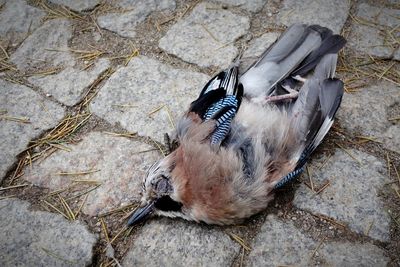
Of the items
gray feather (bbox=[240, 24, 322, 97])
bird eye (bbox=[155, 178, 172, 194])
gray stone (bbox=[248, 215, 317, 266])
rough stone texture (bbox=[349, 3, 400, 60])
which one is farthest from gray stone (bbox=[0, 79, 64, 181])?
rough stone texture (bbox=[349, 3, 400, 60])

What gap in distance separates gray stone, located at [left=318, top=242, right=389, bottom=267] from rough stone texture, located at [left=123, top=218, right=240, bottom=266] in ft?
1.67

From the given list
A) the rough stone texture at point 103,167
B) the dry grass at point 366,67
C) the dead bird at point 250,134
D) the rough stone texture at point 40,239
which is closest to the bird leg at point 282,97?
the dead bird at point 250,134

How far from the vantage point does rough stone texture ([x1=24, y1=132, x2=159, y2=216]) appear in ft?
8.80

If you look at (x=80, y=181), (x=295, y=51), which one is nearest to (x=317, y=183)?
(x=295, y=51)

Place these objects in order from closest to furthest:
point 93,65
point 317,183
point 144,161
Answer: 1. point 317,183
2. point 144,161
3. point 93,65

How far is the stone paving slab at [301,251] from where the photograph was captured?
Result: 2311 millimetres

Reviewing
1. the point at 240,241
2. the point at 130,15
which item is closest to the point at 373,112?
the point at 240,241

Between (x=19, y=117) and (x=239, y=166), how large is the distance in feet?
5.62

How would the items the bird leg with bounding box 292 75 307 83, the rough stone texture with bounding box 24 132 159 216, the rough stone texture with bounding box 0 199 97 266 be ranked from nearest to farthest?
the rough stone texture with bounding box 0 199 97 266 → the rough stone texture with bounding box 24 132 159 216 → the bird leg with bounding box 292 75 307 83

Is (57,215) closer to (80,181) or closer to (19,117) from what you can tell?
(80,181)

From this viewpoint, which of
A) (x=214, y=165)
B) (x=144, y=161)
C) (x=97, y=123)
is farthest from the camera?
(x=97, y=123)

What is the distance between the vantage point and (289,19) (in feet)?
11.6

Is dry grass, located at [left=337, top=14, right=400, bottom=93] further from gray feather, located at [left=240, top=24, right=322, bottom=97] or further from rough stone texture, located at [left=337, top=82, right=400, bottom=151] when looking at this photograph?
gray feather, located at [left=240, top=24, right=322, bottom=97]

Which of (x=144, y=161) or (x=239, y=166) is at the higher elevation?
(x=239, y=166)
